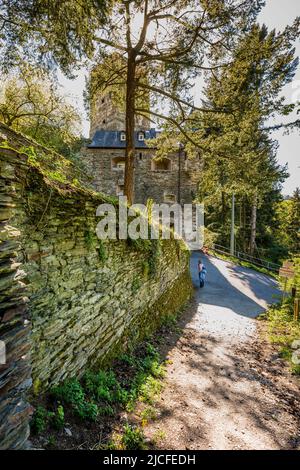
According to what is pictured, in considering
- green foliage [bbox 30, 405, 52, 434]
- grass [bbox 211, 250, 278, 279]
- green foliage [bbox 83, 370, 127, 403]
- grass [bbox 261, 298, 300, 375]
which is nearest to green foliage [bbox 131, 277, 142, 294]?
green foliage [bbox 83, 370, 127, 403]

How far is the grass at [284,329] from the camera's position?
637 cm

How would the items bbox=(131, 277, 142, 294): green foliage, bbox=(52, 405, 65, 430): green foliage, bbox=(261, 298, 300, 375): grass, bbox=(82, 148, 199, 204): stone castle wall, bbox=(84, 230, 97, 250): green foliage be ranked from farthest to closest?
bbox=(82, 148, 199, 204): stone castle wall, bbox=(261, 298, 300, 375): grass, bbox=(131, 277, 142, 294): green foliage, bbox=(84, 230, 97, 250): green foliage, bbox=(52, 405, 65, 430): green foliage

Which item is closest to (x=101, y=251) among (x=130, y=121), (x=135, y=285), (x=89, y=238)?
(x=89, y=238)

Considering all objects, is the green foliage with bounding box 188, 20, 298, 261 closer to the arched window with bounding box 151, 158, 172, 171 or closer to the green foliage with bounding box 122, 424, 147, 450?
the green foliage with bounding box 122, 424, 147, 450

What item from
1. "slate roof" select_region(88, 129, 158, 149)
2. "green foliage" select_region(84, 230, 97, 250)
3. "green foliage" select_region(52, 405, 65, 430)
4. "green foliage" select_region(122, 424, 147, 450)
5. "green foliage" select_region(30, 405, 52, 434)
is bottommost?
"green foliage" select_region(122, 424, 147, 450)

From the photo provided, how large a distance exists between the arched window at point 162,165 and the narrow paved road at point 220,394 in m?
17.6

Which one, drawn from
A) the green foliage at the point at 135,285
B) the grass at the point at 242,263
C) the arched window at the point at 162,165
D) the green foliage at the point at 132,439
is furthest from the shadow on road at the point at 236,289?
the arched window at the point at 162,165

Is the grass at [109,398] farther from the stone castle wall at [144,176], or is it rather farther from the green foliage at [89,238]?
the stone castle wall at [144,176]

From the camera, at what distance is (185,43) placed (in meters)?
7.42

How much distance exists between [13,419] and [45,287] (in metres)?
1.47

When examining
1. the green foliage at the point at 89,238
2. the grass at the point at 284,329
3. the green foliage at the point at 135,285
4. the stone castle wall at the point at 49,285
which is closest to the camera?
the stone castle wall at the point at 49,285

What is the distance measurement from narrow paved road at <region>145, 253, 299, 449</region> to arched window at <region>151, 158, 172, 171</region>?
17.6m

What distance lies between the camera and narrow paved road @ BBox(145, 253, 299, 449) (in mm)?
3467

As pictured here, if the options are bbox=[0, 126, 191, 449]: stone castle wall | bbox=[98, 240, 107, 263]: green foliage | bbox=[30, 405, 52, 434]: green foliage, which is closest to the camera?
bbox=[0, 126, 191, 449]: stone castle wall
